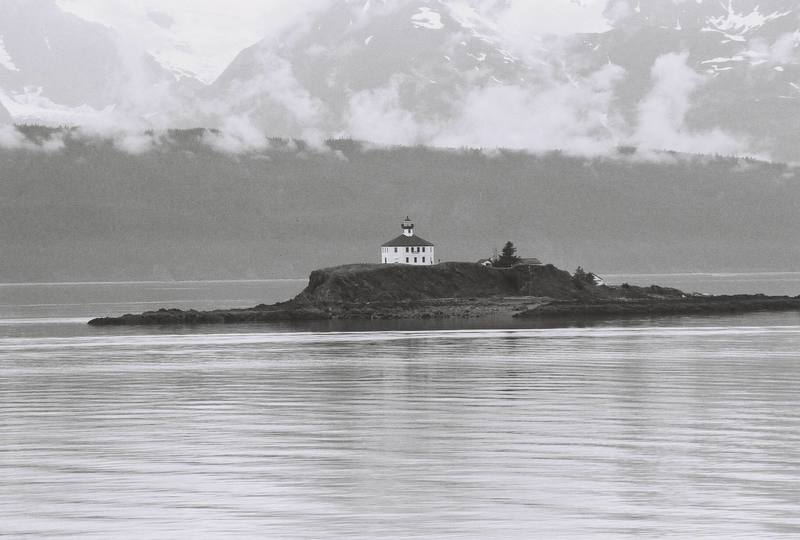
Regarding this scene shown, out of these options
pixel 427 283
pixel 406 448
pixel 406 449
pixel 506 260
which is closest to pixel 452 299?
pixel 427 283

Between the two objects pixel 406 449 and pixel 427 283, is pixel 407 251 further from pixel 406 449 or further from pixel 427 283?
pixel 406 449

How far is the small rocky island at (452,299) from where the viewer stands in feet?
495

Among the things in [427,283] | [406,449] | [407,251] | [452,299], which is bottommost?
[406,449]

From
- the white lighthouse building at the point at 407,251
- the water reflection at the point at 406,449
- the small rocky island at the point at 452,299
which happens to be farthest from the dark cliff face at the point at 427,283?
the water reflection at the point at 406,449

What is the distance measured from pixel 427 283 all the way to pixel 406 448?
5331 inches

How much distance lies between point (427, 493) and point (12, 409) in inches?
1064

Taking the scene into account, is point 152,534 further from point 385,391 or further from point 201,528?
point 385,391

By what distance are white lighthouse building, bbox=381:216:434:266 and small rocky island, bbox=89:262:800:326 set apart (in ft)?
63.7

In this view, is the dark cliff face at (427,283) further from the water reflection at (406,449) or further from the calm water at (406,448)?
the water reflection at (406,449)

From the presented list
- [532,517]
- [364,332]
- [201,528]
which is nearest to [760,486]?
[532,517]

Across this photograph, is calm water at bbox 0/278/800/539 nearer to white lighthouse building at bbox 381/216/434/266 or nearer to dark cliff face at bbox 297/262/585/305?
dark cliff face at bbox 297/262/585/305

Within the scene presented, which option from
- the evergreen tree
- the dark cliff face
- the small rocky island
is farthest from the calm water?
the evergreen tree

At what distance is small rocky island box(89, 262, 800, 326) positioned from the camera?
151m

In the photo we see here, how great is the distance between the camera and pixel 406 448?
116 feet
